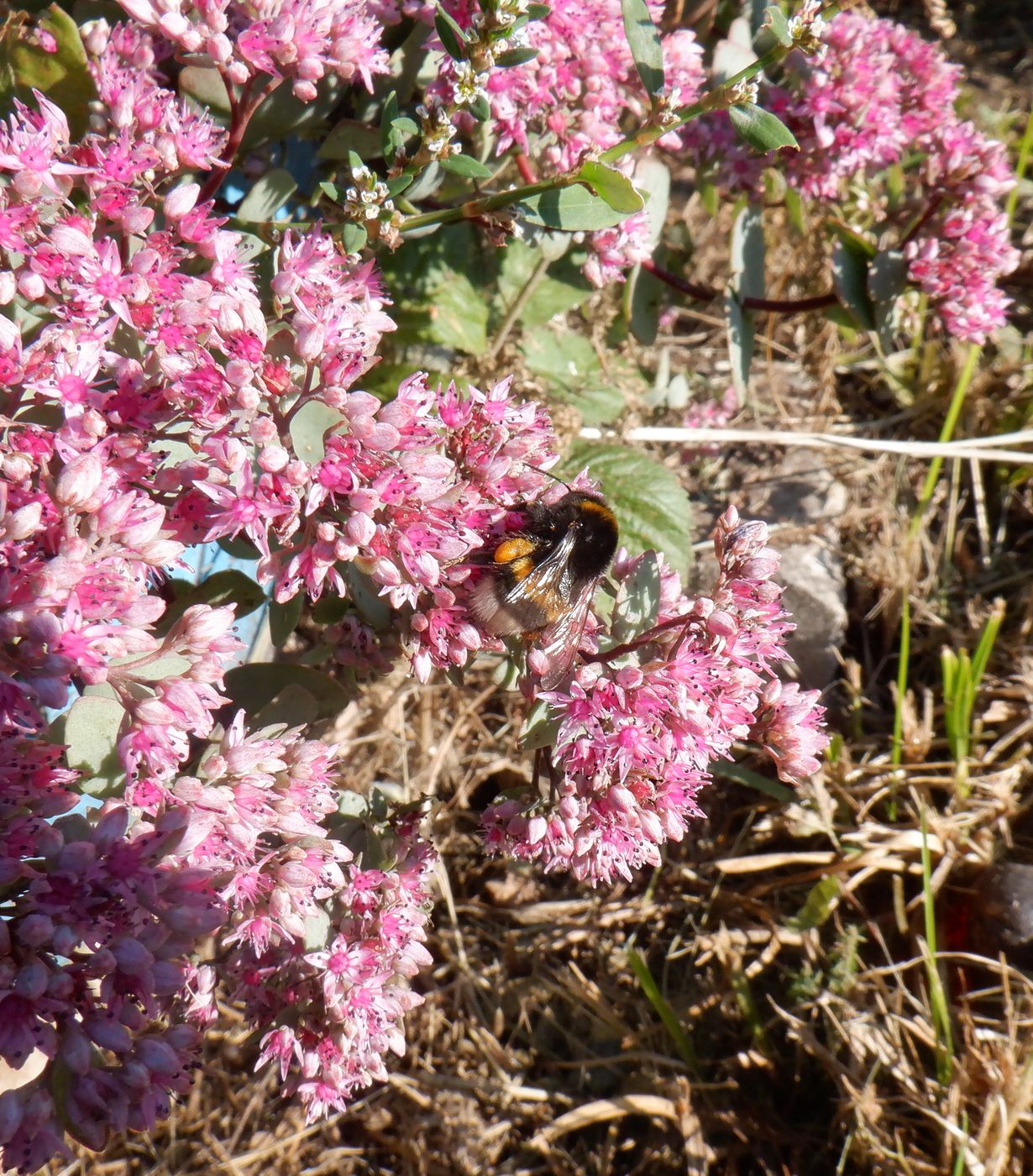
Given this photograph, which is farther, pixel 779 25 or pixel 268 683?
pixel 268 683

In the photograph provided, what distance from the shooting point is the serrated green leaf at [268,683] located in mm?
2102

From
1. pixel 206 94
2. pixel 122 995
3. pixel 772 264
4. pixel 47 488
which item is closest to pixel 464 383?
pixel 206 94

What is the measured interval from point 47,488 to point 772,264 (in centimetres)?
306

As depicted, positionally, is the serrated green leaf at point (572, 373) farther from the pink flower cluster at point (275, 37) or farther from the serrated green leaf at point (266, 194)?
the pink flower cluster at point (275, 37)

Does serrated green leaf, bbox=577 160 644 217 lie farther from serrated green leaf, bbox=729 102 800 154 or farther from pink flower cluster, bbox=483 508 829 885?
pink flower cluster, bbox=483 508 829 885

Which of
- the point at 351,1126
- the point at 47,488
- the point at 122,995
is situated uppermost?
the point at 47,488

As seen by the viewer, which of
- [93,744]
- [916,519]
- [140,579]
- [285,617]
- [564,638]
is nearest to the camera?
[140,579]

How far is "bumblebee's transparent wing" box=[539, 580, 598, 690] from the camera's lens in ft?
5.76

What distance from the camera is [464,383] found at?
2.53 metres

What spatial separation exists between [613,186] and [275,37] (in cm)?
69

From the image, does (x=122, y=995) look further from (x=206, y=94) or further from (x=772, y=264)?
(x=772, y=264)

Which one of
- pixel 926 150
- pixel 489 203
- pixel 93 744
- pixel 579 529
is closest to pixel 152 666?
Answer: pixel 93 744

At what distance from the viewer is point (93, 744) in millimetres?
1660

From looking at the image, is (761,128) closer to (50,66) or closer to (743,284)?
(743,284)
